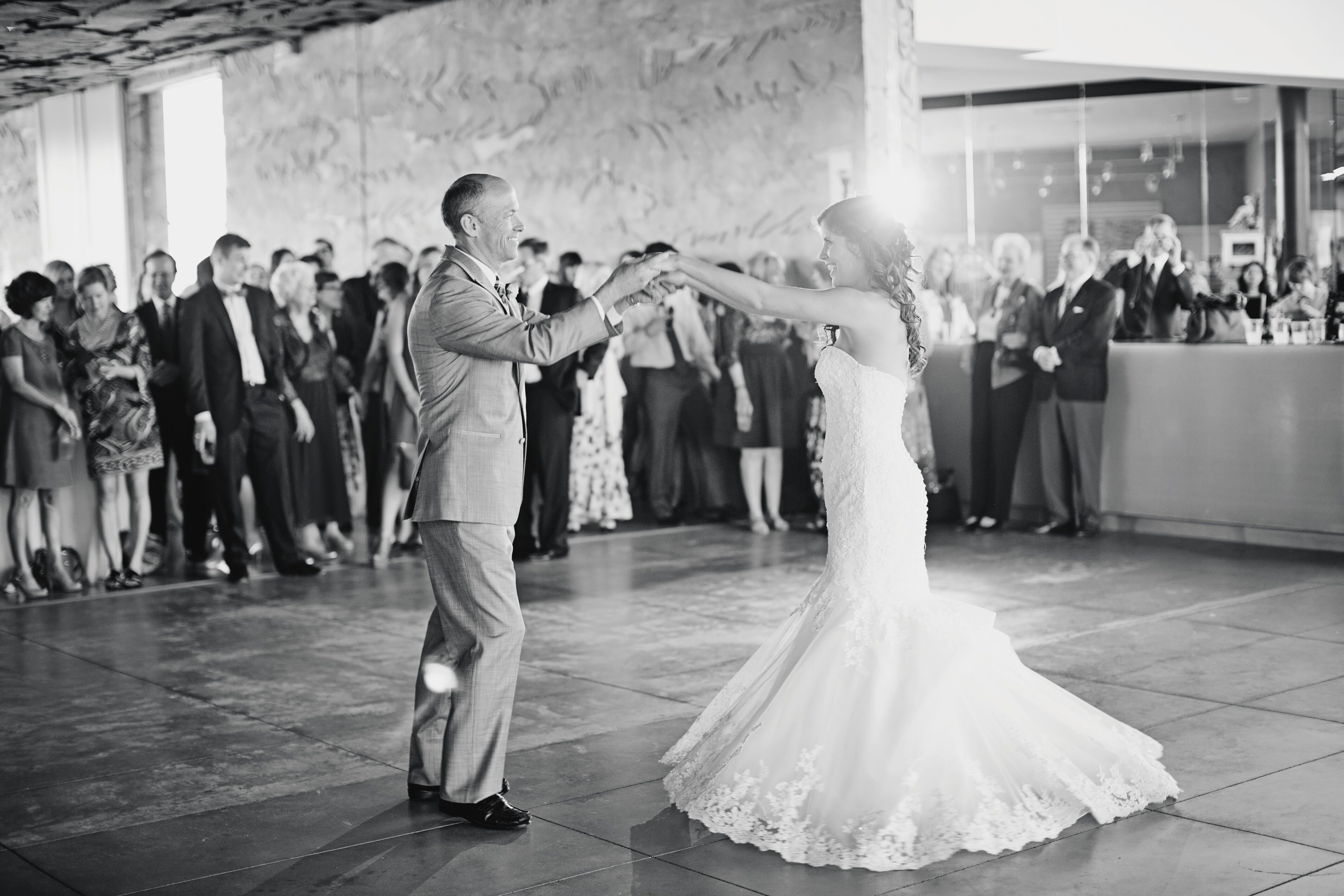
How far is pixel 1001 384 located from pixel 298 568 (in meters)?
4.52

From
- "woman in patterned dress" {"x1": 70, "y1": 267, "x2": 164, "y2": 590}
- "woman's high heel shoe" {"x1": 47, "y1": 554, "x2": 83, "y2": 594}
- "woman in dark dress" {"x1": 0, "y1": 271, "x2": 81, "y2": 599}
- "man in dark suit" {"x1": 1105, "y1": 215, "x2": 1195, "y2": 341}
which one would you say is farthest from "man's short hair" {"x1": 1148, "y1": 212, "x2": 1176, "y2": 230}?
"woman's high heel shoe" {"x1": 47, "y1": 554, "x2": 83, "y2": 594}

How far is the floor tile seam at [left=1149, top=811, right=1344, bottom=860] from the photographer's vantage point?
372 cm

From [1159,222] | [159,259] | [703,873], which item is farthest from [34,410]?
[1159,222]

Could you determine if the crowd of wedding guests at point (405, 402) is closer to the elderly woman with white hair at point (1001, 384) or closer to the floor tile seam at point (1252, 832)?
the elderly woman with white hair at point (1001, 384)

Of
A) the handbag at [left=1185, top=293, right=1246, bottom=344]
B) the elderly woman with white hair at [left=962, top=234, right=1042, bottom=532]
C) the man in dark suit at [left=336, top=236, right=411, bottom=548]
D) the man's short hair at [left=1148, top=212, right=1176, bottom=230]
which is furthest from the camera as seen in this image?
the man's short hair at [left=1148, top=212, right=1176, bottom=230]

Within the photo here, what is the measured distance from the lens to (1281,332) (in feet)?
29.7

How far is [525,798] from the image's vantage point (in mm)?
4375

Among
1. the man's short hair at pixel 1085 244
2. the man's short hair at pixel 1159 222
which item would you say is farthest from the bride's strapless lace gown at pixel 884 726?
the man's short hair at pixel 1159 222

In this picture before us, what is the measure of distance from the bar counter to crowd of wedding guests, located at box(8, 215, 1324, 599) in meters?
0.31

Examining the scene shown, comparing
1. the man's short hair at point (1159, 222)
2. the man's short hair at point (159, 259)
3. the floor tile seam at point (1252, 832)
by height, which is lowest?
the floor tile seam at point (1252, 832)

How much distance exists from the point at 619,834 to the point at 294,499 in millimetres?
5107

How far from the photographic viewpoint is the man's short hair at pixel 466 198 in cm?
411

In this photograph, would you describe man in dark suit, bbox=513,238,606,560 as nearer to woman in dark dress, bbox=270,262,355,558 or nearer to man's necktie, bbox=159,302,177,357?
woman in dark dress, bbox=270,262,355,558

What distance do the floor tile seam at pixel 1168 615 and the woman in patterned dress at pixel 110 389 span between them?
185 inches
